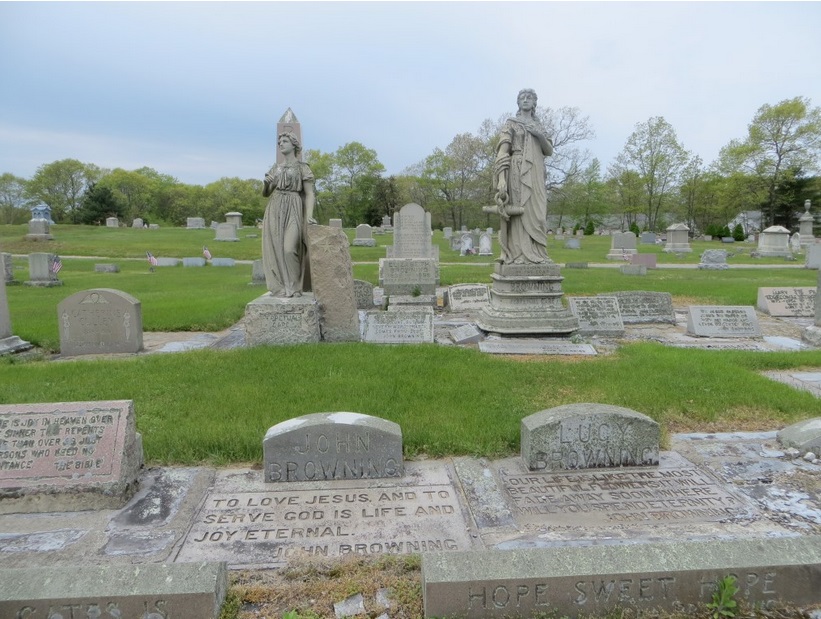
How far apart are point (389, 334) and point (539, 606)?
607 cm

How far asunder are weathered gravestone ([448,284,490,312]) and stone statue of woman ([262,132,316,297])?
4.76 metres

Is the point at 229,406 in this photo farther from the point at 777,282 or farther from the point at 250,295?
the point at 777,282

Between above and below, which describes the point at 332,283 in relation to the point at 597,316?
above

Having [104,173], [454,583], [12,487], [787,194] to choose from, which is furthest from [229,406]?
[104,173]

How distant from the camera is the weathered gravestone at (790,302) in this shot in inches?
448

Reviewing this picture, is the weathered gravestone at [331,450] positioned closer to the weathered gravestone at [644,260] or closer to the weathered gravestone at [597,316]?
the weathered gravestone at [597,316]

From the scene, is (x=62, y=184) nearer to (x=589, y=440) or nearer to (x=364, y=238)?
(x=364, y=238)

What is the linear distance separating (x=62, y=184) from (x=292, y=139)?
6324 centimetres

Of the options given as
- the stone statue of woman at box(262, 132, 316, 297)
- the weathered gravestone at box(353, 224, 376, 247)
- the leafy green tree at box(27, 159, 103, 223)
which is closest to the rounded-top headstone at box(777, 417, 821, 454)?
the stone statue of woman at box(262, 132, 316, 297)

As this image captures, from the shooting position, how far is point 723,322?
9.30 meters

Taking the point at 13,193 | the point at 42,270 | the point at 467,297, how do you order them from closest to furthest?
the point at 467,297 → the point at 42,270 → the point at 13,193

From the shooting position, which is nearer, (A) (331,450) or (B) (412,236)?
(A) (331,450)

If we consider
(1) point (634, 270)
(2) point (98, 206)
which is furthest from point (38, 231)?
(1) point (634, 270)

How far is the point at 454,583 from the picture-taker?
2.44 m
